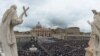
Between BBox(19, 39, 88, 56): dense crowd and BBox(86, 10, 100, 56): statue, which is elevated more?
BBox(86, 10, 100, 56): statue

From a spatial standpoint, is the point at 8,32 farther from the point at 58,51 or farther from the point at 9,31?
the point at 58,51

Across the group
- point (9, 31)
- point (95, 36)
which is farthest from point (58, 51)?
point (9, 31)

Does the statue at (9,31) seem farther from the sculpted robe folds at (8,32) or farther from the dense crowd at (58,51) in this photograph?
the dense crowd at (58,51)

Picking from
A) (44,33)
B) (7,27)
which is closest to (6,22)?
(7,27)

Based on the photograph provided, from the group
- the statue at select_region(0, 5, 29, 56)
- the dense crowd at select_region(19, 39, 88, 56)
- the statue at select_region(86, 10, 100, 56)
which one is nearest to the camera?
the statue at select_region(0, 5, 29, 56)

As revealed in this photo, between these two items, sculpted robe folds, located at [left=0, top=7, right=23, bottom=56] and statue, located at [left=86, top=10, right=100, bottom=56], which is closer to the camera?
sculpted robe folds, located at [left=0, top=7, right=23, bottom=56]

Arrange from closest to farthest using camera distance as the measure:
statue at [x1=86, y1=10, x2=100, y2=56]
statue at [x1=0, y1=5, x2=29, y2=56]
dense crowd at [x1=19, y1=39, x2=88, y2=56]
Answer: statue at [x1=0, y1=5, x2=29, y2=56] < statue at [x1=86, y1=10, x2=100, y2=56] < dense crowd at [x1=19, y1=39, x2=88, y2=56]

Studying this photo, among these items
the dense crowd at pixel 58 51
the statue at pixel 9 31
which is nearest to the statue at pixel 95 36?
the statue at pixel 9 31

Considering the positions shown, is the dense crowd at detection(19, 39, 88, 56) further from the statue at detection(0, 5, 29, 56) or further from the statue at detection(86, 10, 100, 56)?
the statue at detection(0, 5, 29, 56)

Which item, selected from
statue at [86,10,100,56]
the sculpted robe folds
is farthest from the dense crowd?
the sculpted robe folds
